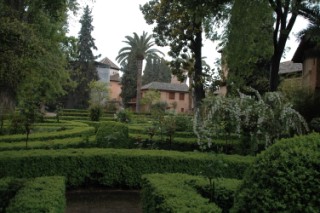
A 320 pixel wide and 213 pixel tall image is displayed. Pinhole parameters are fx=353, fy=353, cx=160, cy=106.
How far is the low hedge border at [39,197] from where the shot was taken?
12.5 ft

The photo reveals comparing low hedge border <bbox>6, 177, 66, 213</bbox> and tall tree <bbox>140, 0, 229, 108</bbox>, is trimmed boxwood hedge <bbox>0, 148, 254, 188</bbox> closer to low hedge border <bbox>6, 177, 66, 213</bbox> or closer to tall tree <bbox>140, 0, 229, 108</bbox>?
low hedge border <bbox>6, 177, 66, 213</bbox>

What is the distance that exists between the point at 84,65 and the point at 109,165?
42982mm

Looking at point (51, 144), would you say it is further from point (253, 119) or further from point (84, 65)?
point (84, 65)

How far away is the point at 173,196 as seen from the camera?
171 inches

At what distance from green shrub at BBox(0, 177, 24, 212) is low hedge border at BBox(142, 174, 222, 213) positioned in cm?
183

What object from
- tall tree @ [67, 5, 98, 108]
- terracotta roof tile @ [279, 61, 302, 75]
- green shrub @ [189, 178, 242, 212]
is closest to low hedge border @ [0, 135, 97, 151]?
green shrub @ [189, 178, 242, 212]

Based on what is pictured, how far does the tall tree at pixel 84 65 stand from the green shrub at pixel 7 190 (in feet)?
139

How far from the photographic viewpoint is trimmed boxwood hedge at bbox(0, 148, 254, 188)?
24.6ft

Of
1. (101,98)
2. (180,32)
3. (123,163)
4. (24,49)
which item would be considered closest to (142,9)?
(180,32)

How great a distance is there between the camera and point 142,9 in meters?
22.3

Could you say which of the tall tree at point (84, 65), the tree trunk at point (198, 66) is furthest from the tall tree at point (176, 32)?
the tall tree at point (84, 65)

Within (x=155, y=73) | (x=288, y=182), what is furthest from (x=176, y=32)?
(x=155, y=73)

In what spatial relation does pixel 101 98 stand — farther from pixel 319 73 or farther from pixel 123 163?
pixel 123 163

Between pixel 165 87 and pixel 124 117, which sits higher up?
pixel 165 87
